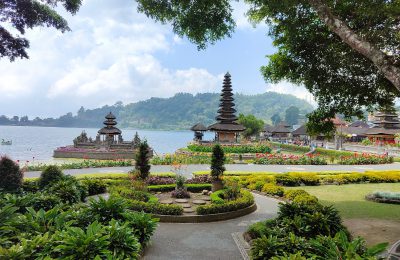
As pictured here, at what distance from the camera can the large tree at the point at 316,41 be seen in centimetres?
998

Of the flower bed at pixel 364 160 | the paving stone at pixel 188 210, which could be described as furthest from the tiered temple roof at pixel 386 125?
the paving stone at pixel 188 210

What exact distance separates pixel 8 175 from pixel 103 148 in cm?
3241

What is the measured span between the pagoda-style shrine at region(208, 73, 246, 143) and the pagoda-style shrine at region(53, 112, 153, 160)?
460 inches

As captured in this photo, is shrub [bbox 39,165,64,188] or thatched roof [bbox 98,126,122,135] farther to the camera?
thatched roof [bbox 98,126,122,135]

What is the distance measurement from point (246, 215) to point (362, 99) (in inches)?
260

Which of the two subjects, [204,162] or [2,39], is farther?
[204,162]

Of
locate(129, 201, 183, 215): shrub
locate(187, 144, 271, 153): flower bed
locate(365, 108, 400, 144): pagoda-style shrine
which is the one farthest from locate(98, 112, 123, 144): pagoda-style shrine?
locate(365, 108, 400, 144): pagoda-style shrine

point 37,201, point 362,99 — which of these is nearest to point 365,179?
point 362,99

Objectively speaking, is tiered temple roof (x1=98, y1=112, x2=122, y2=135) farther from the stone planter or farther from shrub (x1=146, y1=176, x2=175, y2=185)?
the stone planter

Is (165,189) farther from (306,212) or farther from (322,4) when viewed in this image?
(322,4)

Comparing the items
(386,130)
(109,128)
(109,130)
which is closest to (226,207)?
(109,130)

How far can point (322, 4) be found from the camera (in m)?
8.25

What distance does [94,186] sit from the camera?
689 inches

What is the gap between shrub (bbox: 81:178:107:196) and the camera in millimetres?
17219
